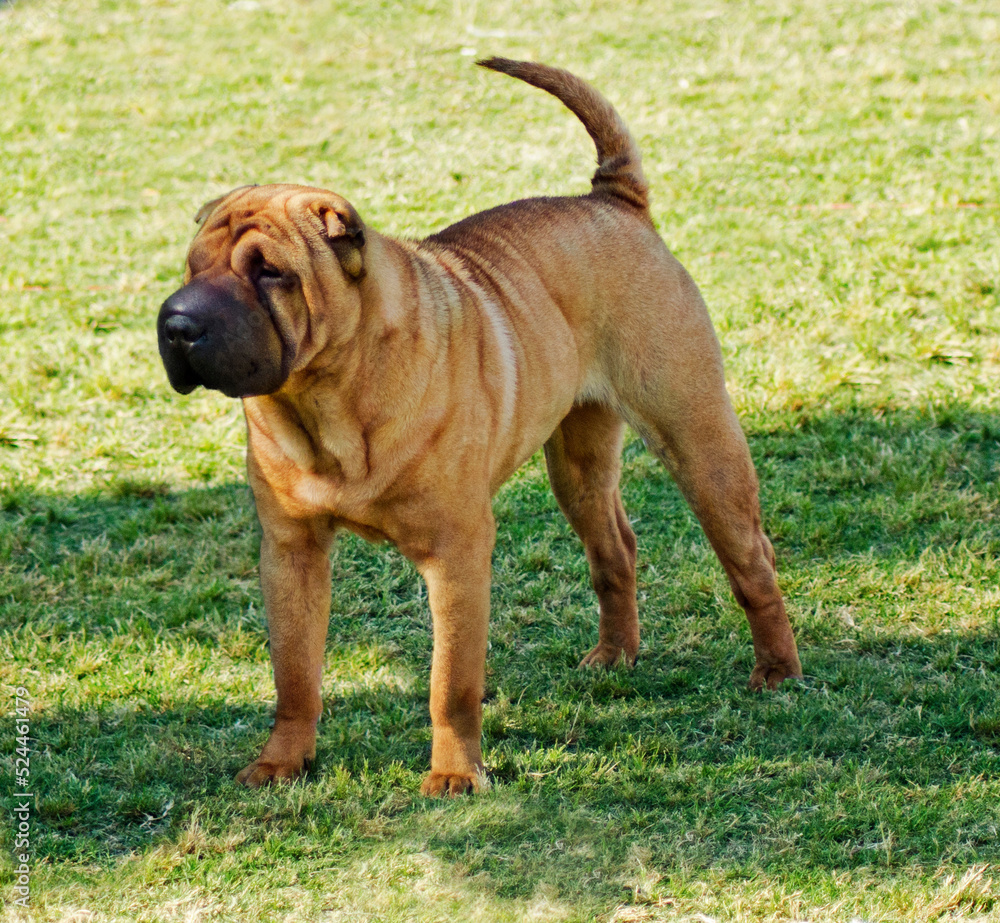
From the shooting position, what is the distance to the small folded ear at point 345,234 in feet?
9.52

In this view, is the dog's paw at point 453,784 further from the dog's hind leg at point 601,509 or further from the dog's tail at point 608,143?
the dog's tail at point 608,143

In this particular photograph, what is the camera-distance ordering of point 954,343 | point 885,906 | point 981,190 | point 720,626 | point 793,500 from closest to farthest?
point 885,906 → point 720,626 → point 793,500 → point 954,343 → point 981,190

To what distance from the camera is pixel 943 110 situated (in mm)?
9766

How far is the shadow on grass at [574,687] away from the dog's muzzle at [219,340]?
122 cm

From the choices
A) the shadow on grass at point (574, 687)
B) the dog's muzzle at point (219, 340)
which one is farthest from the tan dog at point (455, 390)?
the shadow on grass at point (574, 687)

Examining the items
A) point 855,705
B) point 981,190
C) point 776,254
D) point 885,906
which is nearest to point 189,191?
point 776,254

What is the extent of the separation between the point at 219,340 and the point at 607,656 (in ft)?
6.73

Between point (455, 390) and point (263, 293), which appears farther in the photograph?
point (455, 390)

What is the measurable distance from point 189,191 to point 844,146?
5167 millimetres

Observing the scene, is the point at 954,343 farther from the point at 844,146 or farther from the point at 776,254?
the point at 844,146

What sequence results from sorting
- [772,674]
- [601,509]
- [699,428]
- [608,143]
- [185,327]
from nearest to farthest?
[185,327] → [699,428] → [772,674] → [608,143] → [601,509]

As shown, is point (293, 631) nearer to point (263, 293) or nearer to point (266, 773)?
point (266, 773)

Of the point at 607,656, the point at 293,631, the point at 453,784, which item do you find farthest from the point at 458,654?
the point at 607,656

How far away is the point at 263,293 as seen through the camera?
9.30ft
